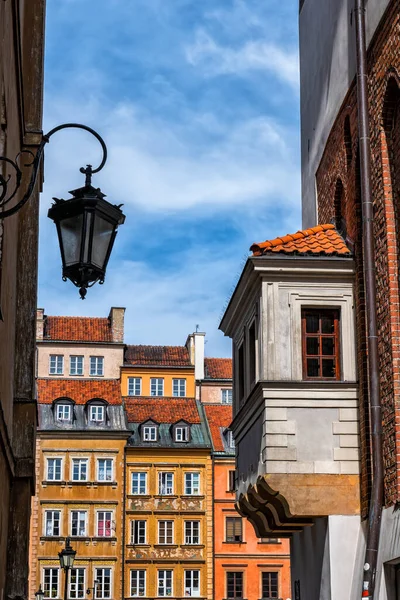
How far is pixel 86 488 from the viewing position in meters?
52.4

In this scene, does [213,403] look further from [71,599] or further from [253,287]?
[253,287]

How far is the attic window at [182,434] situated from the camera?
180ft

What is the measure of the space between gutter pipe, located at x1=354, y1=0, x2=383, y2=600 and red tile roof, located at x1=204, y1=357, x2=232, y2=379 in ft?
148

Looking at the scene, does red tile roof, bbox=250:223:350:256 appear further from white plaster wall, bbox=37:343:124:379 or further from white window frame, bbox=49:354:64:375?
white window frame, bbox=49:354:64:375

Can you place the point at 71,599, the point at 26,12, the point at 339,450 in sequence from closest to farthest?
the point at 26,12, the point at 339,450, the point at 71,599

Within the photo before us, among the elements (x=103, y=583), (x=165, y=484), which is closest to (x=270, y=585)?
(x=165, y=484)

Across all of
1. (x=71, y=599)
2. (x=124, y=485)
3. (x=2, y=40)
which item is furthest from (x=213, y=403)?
(x=2, y=40)

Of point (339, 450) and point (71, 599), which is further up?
point (339, 450)

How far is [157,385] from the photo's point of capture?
5900cm

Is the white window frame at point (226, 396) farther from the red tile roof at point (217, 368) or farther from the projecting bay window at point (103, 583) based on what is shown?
the projecting bay window at point (103, 583)

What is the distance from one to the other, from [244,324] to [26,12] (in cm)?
783

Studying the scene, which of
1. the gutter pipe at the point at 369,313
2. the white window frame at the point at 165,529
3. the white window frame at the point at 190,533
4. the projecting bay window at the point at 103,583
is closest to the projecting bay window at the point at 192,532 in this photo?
the white window frame at the point at 190,533

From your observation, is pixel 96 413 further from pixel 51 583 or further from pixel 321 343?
pixel 321 343

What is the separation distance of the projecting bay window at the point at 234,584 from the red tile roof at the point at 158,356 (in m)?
11.9
